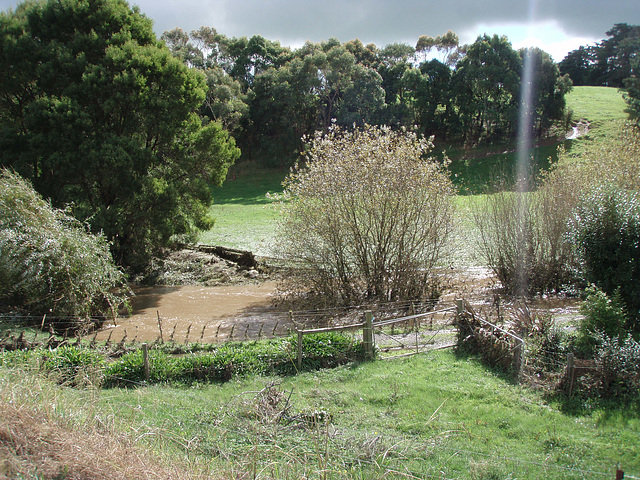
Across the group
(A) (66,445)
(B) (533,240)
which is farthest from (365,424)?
(B) (533,240)

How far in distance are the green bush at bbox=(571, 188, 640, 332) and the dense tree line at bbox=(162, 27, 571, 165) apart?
34.1 meters

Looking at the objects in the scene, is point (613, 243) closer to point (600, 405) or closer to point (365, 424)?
point (600, 405)

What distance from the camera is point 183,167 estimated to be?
74.9ft

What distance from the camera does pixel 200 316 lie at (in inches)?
672

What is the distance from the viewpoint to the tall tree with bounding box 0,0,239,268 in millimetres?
19891

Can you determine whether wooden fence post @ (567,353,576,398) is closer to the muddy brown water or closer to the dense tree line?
the muddy brown water

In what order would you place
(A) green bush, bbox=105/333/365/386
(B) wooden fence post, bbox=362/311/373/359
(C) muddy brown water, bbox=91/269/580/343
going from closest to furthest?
(A) green bush, bbox=105/333/365/386 → (B) wooden fence post, bbox=362/311/373/359 → (C) muddy brown water, bbox=91/269/580/343

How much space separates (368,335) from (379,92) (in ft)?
132

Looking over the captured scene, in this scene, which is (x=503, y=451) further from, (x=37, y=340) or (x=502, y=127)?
(x=502, y=127)

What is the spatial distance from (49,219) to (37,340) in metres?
4.54

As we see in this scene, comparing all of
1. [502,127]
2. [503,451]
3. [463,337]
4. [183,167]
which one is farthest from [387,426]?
[502,127]

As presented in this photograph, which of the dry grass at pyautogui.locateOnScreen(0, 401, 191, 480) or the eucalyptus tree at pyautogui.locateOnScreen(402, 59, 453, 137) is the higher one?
the eucalyptus tree at pyautogui.locateOnScreen(402, 59, 453, 137)

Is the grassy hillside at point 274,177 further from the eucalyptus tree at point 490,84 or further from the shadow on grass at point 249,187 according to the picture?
the eucalyptus tree at point 490,84

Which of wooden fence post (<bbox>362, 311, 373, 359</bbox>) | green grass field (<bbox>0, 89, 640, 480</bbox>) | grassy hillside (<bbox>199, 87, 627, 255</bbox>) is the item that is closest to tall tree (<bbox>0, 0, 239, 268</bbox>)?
grassy hillside (<bbox>199, 87, 627, 255</bbox>)
